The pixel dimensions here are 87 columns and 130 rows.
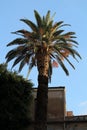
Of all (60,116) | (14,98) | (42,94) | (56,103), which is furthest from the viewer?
(56,103)

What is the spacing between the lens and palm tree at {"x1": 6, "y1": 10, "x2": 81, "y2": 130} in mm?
40500

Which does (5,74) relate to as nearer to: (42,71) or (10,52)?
(10,52)

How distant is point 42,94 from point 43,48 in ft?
13.9

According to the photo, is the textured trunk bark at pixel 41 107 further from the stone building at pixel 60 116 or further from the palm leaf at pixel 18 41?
the stone building at pixel 60 116

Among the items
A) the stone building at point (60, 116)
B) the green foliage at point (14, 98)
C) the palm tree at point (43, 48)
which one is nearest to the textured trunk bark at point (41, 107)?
the palm tree at point (43, 48)

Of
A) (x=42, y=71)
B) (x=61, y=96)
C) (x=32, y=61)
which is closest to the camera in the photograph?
(x=42, y=71)

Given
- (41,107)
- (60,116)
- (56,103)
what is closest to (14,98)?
(56,103)

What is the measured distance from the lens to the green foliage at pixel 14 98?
1804 inches

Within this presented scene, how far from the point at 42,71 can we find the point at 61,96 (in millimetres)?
10544

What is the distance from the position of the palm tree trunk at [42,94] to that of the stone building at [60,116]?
367 inches

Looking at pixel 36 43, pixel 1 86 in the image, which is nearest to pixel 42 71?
pixel 36 43

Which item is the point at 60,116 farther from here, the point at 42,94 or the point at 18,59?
the point at 42,94

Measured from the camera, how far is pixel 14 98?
4684cm

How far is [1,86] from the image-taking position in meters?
47.3
